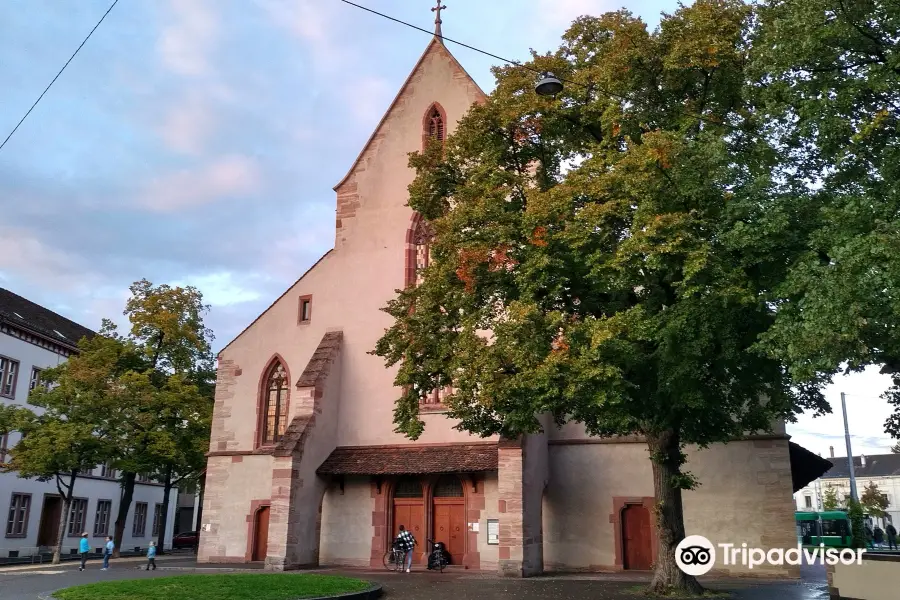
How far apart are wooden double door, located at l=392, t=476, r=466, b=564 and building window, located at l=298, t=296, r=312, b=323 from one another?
6.99 m

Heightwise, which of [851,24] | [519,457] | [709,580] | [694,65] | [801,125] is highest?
[694,65]

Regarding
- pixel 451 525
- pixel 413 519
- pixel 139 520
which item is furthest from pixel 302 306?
pixel 139 520

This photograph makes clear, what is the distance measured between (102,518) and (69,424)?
657 inches

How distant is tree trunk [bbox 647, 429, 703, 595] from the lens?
14.8 metres

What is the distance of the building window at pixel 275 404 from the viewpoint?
26.0 metres

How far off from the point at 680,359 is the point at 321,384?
45.5ft

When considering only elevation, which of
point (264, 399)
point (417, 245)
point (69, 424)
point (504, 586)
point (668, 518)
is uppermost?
point (417, 245)

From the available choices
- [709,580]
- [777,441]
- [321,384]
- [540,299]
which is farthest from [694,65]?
[321,384]

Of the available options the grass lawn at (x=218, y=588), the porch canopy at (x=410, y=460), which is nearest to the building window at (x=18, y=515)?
the porch canopy at (x=410, y=460)

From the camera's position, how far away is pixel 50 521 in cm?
3791

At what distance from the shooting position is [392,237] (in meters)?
25.8

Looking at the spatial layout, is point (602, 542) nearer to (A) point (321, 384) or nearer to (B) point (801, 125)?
(A) point (321, 384)

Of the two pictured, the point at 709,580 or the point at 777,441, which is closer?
the point at 709,580

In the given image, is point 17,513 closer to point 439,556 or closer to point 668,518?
point 439,556
